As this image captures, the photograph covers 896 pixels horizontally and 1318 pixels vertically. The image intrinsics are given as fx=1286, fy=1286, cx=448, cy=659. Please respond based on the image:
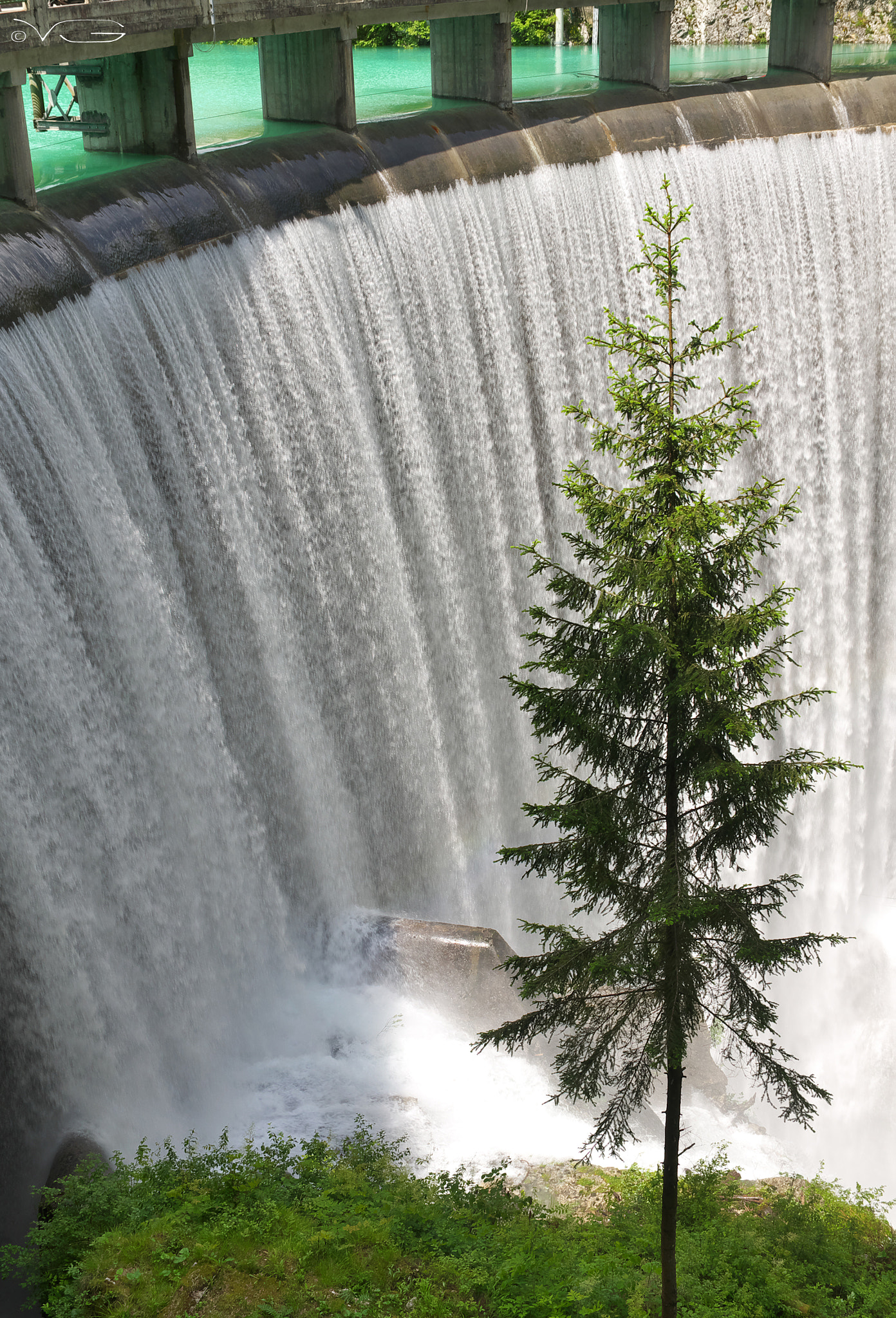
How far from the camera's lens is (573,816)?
8.20 meters

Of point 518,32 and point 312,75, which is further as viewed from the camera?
point 518,32

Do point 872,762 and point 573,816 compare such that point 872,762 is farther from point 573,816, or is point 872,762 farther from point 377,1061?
point 573,816

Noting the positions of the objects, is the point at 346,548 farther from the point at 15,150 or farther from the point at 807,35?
the point at 807,35

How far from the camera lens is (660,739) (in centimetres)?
839

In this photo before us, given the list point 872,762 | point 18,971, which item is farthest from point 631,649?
point 872,762

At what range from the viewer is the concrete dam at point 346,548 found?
11516 mm

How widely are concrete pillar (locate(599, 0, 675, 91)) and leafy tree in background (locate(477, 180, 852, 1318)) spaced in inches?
592

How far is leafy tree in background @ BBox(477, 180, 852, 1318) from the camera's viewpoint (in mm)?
7746

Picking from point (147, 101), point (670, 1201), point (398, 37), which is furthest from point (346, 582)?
point (398, 37)

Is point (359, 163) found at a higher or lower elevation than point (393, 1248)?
higher

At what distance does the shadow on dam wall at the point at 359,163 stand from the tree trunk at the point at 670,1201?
8.49m

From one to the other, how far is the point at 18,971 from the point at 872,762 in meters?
16.2

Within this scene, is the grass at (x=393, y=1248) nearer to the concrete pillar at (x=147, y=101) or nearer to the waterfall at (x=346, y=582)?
the waterfall at (x=346, y=582)

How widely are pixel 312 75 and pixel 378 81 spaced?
25.7ft
